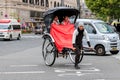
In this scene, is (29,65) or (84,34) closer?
(84,34)

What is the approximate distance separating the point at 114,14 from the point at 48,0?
162ft

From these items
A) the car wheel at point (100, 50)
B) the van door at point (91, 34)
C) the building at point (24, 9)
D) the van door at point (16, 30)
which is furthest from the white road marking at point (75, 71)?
the building at point (24, 9)

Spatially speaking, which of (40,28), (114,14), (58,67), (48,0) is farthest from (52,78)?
(48,0)

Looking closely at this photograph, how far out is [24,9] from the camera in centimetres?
8581

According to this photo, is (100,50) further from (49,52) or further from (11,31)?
(11,31)

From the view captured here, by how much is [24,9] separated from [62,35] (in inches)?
2758

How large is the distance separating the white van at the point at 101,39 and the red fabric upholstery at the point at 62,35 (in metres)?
5.38

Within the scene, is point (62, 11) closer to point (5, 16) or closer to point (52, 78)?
point (52, 78)

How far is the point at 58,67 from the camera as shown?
15820 mm

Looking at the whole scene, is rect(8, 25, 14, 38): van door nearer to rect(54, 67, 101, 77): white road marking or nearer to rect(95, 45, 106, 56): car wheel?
rect(95, 45, 106, 56): car wheel

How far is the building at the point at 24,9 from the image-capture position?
254 ft

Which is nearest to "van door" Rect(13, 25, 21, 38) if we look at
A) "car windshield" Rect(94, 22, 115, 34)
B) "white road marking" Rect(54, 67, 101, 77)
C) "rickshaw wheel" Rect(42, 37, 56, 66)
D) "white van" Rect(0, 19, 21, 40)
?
"white van" Rect(0, 19, 21, 40)

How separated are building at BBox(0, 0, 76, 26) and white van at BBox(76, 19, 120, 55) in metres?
52.4

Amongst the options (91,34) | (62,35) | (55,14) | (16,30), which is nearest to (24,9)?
(16,30)
